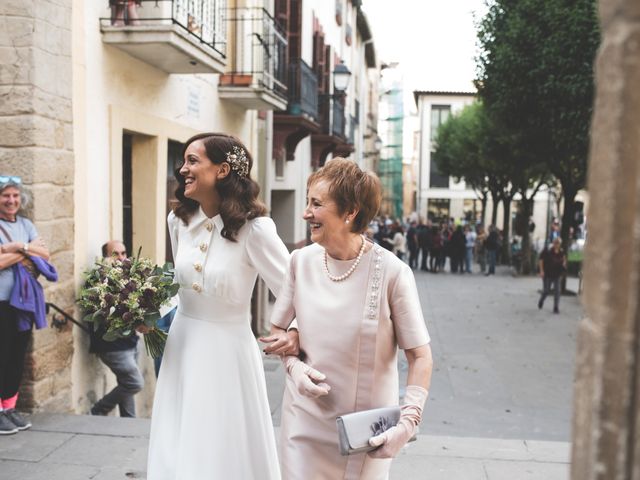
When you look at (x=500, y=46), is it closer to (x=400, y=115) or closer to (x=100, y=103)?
(x=100, y=103)

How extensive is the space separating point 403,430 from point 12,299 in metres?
3.52

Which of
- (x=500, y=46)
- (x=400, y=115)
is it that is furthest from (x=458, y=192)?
(x=500, y=46)

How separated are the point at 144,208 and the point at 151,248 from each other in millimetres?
465

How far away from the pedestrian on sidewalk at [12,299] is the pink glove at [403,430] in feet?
11.4

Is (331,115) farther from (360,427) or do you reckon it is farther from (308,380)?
(360,427)

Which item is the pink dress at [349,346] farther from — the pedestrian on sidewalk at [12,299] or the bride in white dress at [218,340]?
the pedestrian on sidewalk at [12,299]

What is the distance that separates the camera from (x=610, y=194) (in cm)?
110

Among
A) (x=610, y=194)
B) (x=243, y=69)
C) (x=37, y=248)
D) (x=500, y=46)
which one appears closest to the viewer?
(x=610, y=194)

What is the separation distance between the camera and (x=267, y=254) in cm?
319

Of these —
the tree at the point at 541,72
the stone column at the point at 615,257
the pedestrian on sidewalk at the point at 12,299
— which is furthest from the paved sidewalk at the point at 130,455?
the tree at the point at 541,72

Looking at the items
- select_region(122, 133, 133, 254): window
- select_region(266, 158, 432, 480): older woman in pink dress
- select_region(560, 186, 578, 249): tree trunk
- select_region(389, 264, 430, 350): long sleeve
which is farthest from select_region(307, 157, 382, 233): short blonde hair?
select_region(560, 186, 578, 249): tree trunk

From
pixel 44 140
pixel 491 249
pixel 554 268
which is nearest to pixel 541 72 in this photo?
pixel 554 268

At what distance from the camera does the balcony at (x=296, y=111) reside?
15219 mm

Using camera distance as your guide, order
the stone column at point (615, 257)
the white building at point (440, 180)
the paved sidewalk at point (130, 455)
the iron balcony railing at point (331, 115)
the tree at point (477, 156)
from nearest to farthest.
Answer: the stone column at point (615, 257), the paved sidewalk at point (130, 455), the iron balcony railing at point (331, 115), the tree at point (477, 156), the white building at point (440, 180)
